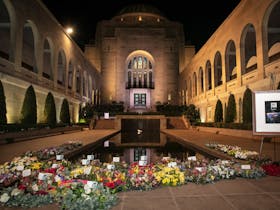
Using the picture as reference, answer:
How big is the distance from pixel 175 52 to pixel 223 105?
27.4 meters

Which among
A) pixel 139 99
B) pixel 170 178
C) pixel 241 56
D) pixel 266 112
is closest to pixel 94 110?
pixel 139 99

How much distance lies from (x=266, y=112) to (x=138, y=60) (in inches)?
1835

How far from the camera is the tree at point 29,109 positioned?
18188mm

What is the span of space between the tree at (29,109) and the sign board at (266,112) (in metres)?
16.9

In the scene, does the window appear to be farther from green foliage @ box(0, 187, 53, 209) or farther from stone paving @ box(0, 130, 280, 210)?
green foliage @ box(0, 187, 53, 209)

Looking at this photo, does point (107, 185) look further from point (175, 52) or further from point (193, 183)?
point (175, 52)

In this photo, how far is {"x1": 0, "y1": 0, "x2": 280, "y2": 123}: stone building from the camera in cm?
1861

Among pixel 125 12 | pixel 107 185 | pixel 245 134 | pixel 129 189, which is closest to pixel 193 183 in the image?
pixel 129 189

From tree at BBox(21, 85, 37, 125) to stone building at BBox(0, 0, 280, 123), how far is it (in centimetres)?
112

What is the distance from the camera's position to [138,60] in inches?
2039

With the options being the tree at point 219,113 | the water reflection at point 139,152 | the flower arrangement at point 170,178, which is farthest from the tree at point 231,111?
the flower arrangement at point 170,178

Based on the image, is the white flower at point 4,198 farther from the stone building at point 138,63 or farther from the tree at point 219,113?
the stone building at point 138,63

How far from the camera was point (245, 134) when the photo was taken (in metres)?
16.8

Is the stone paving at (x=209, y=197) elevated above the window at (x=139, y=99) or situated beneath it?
situated beneath
